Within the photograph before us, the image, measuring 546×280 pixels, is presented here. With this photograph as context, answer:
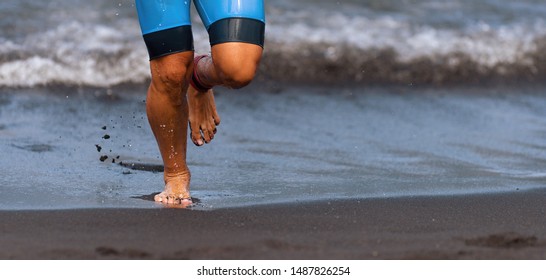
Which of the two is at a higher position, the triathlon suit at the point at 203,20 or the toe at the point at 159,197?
the triathlon suit at the point at 203,20

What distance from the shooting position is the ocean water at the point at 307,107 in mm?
5914

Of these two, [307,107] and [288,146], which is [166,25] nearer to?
[288,146]

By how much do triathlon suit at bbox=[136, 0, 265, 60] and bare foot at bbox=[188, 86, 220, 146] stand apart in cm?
54

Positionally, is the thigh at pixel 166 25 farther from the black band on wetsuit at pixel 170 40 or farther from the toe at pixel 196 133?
the toe at pixel 196 133

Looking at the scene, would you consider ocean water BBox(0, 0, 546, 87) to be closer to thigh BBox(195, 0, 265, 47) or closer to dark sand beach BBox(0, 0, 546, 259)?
dark sand beach BBox(0, 0, 546, 259)

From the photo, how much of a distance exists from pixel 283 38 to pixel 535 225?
251 inches

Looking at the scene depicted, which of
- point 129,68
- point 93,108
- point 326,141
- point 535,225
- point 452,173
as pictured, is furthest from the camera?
point 129,68

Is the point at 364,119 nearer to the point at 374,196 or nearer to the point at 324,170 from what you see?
the point at 324,170

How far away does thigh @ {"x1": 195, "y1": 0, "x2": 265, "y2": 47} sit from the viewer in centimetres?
492

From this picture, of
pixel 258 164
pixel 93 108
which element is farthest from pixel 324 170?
pixel 93 108

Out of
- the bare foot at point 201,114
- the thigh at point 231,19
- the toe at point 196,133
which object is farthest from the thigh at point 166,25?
the toe at point 196,133

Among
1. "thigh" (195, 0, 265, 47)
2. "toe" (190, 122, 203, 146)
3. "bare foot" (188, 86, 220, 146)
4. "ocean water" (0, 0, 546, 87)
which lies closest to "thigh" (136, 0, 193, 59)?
"thigh" (195, 0, 265, 47)

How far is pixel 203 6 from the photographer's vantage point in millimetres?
4969

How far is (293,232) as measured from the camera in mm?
4578
